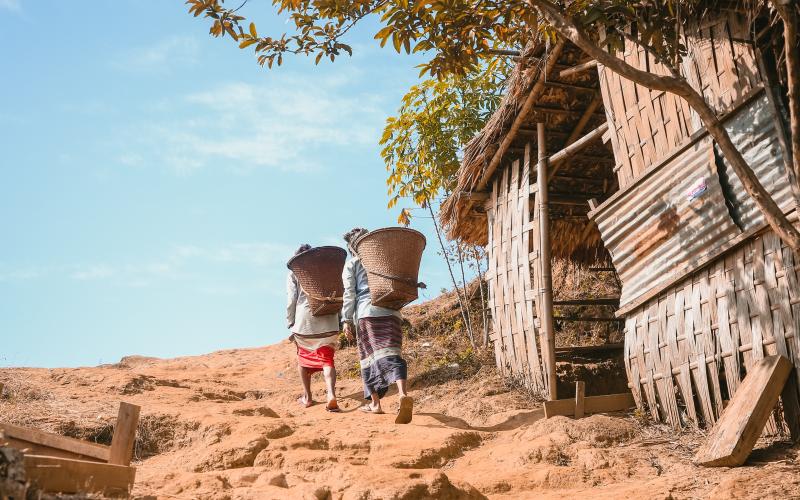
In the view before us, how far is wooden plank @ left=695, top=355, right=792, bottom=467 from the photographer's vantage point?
4.57 m

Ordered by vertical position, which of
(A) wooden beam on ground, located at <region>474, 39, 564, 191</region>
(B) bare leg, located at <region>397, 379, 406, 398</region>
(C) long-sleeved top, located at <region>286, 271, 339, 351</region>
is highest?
(A) wooden beam on ground, located at <region>474, 39, 564, 191</region>

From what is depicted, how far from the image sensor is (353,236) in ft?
25.5

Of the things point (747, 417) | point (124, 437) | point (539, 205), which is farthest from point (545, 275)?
point (124, 437)

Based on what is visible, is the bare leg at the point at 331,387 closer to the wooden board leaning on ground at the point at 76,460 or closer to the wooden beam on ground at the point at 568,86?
the wooden board leaning on ground at the point at 76,460

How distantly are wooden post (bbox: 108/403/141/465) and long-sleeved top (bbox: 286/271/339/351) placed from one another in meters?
3.70

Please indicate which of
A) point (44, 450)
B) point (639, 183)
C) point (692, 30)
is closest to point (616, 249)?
point (639, 183)

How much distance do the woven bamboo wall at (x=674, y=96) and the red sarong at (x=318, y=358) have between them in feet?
11.3

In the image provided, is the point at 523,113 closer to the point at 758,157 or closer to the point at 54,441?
the point at 758,157

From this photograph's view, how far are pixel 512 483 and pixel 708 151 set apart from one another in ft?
9.08

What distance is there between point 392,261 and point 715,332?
2.88 metres

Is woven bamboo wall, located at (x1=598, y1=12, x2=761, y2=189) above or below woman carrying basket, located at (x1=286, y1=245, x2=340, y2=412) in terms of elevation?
above

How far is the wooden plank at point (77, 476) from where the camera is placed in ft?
11.7

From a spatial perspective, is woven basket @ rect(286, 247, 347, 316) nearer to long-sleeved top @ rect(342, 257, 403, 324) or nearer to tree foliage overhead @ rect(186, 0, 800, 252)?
long-sleeved top @ rect(342, 257, 403, 324)

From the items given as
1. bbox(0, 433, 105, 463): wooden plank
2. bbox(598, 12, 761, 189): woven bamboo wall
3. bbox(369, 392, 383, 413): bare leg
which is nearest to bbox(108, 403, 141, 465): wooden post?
bbox(0, 433, 105, 463): wooden plank
